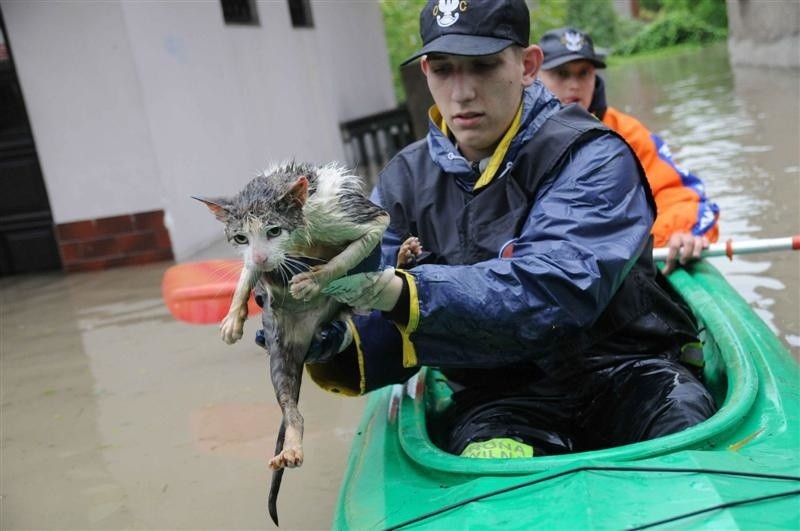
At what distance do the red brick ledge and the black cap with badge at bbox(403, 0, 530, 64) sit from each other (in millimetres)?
5091

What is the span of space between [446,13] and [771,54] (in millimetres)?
14746

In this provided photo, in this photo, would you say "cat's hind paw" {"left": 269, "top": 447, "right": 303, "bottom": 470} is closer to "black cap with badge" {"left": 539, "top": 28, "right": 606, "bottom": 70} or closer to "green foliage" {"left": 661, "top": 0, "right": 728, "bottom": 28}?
"black cap with badge" {"left": 539, "top": 28, "right": 606, "bottom": 70}

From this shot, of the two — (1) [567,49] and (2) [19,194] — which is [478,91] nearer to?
(1) [567,49]

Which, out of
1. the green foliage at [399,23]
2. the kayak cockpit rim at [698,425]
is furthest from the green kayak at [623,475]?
the green foliage at [399,23]

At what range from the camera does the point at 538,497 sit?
1.62 metres

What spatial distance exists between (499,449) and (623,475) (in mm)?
477

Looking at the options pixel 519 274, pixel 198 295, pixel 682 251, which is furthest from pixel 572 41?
pixel 519 274

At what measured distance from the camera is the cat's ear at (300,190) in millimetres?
1540

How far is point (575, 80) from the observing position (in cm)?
410

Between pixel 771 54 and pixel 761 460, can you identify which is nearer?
pixel 761 460

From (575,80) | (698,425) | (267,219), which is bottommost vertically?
(698,425)

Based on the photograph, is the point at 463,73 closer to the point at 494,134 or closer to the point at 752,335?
the point at 494,134

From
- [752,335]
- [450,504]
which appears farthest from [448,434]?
[752,335]

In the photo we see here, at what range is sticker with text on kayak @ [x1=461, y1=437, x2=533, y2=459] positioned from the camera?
2.04 meters
